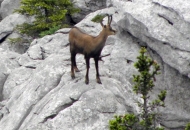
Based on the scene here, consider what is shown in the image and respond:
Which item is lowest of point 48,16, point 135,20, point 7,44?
point 7,44

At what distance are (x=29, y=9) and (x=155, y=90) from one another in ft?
35.9

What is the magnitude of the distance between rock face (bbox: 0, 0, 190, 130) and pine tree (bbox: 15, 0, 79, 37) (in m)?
3.29

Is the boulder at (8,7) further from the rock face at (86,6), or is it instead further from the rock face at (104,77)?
the rock face at (104,77)

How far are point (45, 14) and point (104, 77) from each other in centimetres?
1248

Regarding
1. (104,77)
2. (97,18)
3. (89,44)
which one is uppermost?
(89,44)

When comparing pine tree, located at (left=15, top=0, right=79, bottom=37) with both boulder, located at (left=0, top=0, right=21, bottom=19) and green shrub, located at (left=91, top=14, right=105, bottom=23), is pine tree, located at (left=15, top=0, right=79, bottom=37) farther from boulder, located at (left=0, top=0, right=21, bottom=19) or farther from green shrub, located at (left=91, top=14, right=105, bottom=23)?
boulder, located at (left=0, top=0, right=21, bottom=19)

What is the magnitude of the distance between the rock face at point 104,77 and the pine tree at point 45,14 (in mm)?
3288

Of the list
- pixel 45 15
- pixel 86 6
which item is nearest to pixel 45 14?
pixel 45 15

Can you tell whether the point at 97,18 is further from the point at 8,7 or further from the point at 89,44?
the point at 8,7

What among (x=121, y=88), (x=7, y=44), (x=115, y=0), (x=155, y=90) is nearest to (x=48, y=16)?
(x=7, y=44)

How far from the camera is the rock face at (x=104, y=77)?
16531mm

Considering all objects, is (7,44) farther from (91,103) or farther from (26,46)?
(91,103)

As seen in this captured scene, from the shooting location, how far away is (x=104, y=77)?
18.1 meters

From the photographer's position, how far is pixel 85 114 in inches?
645
